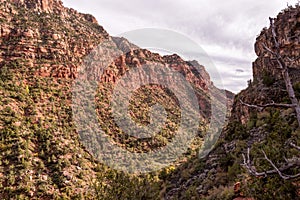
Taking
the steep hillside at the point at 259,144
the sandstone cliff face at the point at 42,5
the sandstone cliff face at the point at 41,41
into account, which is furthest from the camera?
the sandstone cliff face at the point at 42,5

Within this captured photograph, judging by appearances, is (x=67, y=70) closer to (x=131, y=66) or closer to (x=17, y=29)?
(x=17, y=29)

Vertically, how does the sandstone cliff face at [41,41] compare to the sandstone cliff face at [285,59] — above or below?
above

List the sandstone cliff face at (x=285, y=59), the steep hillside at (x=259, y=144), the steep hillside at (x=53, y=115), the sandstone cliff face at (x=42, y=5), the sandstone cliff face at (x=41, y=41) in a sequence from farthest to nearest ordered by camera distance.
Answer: the sandstone cliff face at (x=42, y=5)
the sandstone cliff face at (x=41, y=41)
the steep hillside at (x=53, y=115)
the sandstone cliff face at (x=285, y=59)
the steep hillside at (x=259, y=144)

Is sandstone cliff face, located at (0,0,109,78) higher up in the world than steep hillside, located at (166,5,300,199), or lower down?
higher up

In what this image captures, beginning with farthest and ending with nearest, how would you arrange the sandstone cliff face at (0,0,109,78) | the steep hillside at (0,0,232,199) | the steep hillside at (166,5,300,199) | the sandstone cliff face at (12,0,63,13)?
the sandstone cliff face at (12,0,63,13)
the sandstone cliff face at (0,0,109,78)
the steep hillside at (0,0,232,199)
the steep hillside at (166,5,300,199)

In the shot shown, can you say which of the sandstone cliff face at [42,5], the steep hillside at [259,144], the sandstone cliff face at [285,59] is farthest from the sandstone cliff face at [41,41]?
the sandstone cliff face at [285,59]

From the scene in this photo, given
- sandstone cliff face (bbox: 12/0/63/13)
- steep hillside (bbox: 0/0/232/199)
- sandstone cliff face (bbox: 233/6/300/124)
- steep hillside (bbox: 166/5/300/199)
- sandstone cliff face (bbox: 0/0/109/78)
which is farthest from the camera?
sandstone cliff face (bbox: 12/0/63/13)

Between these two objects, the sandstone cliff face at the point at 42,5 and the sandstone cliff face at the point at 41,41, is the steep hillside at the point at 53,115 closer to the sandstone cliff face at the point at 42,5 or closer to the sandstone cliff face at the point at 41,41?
the sandstone cliff face at the point at 42,5

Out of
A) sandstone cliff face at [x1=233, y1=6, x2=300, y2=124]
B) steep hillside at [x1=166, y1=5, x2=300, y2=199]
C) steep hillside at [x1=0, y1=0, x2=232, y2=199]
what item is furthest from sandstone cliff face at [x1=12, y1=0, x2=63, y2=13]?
sandstone cliff face at [x1=233, y1=6, x2=300, y2=124]

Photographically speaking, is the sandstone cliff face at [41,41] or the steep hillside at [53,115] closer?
the steep hillside at [53,115]

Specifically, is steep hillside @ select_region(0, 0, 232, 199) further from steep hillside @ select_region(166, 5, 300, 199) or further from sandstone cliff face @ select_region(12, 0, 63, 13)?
steep hillside @ select_region(166, 5, 300, 199)

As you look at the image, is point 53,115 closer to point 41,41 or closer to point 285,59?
point 41,41

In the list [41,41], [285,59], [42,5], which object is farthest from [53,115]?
[42,5]

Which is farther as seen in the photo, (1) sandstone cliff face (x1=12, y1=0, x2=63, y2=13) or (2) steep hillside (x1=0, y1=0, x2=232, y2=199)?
(1) sandstone cliff face (x1=12, y1=0, x2=63, y2=13)
